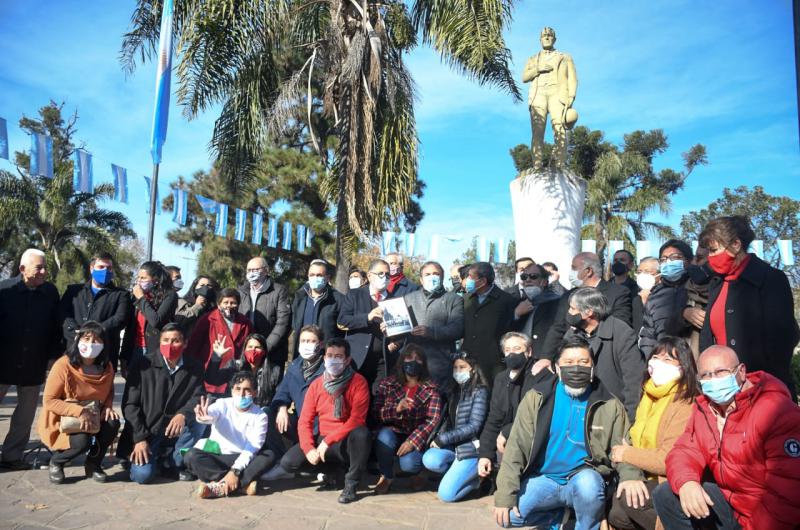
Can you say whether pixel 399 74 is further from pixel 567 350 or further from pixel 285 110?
pixel 567 350

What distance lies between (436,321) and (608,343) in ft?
6.51

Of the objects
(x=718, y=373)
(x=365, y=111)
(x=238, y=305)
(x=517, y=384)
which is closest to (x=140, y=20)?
(x=365, y=111)

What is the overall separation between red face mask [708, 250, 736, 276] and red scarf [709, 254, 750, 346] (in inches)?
1.4

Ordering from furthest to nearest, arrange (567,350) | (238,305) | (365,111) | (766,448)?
1. (365,111)
2. (238,305)
3. (567,350)
4. (766,448)

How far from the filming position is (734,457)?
3197 mm

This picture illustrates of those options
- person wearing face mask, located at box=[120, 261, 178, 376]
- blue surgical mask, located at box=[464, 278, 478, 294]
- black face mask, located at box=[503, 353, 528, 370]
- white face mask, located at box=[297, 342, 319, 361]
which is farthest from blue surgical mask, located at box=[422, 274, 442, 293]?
person wearing face mask, located at box=[120, 261, 178, 376]

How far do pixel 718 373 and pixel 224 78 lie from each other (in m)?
9.32

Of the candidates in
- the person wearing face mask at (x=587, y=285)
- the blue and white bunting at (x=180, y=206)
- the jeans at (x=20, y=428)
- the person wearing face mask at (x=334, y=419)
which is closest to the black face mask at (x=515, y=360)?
the person wearing face mask at (x=587, y=285)

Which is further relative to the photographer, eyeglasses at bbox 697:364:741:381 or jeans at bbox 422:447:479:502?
jeans at bbox 422:447:479:502

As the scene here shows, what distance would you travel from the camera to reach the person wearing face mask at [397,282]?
6543 mm

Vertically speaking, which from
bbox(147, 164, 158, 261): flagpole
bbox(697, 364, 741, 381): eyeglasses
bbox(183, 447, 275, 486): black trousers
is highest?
bbox(147, 164, 158, 261): flagpole

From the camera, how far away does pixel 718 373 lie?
3277 mm

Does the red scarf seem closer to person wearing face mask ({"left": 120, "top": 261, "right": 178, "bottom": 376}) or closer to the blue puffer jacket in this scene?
the blue puffer jacket

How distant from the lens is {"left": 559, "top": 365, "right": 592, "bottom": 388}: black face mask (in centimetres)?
396
